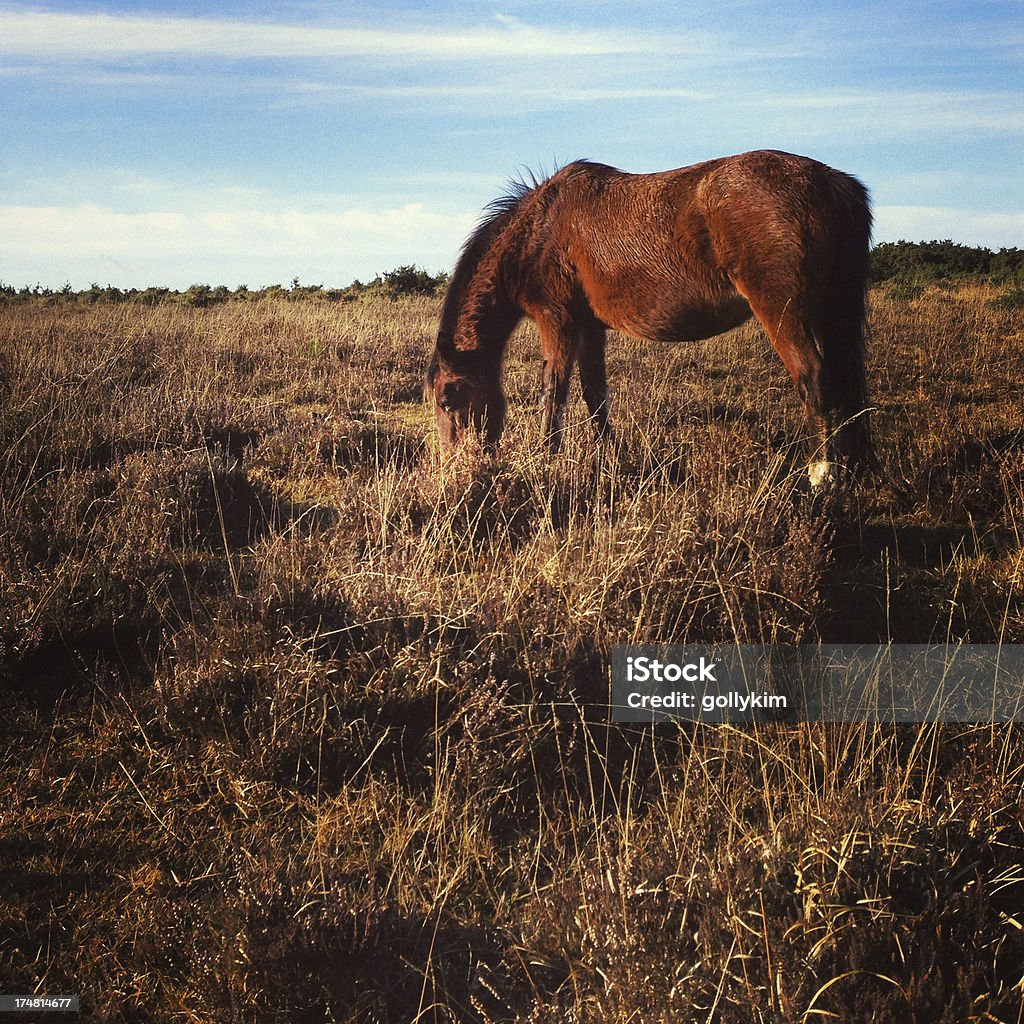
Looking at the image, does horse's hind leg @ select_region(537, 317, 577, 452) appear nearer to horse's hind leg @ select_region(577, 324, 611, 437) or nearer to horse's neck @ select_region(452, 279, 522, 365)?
horse's hind leg @ select_region(577, 324, 611, 437)

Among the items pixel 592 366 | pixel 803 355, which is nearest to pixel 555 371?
pixel 592 366

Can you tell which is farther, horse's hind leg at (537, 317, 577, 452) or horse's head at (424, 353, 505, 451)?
horse's head at (424, 353, 505, 451)

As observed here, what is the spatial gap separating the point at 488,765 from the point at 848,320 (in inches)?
163

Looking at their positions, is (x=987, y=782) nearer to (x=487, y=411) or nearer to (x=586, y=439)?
(x=586, y=439)

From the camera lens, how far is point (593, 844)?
2.70m

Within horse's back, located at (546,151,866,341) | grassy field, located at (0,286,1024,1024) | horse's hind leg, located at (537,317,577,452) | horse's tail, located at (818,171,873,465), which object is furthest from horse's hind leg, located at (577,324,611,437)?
horse's tail, located at (818,171,873,465)

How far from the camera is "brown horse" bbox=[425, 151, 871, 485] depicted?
5531 millimetres

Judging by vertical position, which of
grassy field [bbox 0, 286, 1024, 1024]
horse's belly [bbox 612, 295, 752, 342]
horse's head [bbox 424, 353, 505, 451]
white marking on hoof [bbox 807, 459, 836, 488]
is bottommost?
grassy field [bbox 0, 286, 1024, 1024]

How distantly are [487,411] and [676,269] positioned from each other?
1810 mm

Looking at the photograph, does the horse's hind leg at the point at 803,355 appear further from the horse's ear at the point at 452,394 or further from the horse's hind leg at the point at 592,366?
the horse's ear at the point at 452,394

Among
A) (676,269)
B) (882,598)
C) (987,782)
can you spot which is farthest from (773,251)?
(987,782)

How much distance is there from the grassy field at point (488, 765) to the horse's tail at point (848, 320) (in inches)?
16.1

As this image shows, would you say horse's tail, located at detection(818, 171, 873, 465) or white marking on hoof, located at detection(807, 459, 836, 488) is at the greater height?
horse's tail, located at detection(818, 171, 873, 465)

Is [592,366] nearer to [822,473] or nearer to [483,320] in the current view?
[483,320]
